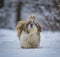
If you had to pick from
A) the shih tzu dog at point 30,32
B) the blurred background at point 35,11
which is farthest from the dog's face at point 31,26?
the blurred background at point 35,11

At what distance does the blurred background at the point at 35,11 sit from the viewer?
332cm

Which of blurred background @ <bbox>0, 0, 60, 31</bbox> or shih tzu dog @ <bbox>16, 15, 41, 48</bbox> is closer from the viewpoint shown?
shih tzu dog @ <bbox>16, 15, 41, 48</bbox>

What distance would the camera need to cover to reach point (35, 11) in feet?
11.0

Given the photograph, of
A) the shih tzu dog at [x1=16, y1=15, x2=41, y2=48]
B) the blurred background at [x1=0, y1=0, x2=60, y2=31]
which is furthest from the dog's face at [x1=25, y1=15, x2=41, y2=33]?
the blurred background at [x1=0, y1=0, x2=60, y2=31]

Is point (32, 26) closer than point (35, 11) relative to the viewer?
Yes

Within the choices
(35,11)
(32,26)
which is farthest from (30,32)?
(35,11)

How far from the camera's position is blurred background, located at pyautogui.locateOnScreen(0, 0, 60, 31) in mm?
3316

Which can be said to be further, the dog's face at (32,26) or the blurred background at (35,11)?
the blurred background at (35,11)

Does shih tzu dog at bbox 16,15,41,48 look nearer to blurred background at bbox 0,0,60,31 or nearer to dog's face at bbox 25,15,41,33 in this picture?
dog's face at bbox 25,15,41,33

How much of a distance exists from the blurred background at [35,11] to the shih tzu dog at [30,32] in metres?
1.30

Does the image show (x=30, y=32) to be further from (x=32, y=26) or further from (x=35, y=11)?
Answer: (x=35, y=11)

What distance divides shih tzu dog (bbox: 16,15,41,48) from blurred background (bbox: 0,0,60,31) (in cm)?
130

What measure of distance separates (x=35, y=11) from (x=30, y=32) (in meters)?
1.39

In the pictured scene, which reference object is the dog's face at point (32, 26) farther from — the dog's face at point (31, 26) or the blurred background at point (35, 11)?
the blurred background at point (35, 11)
